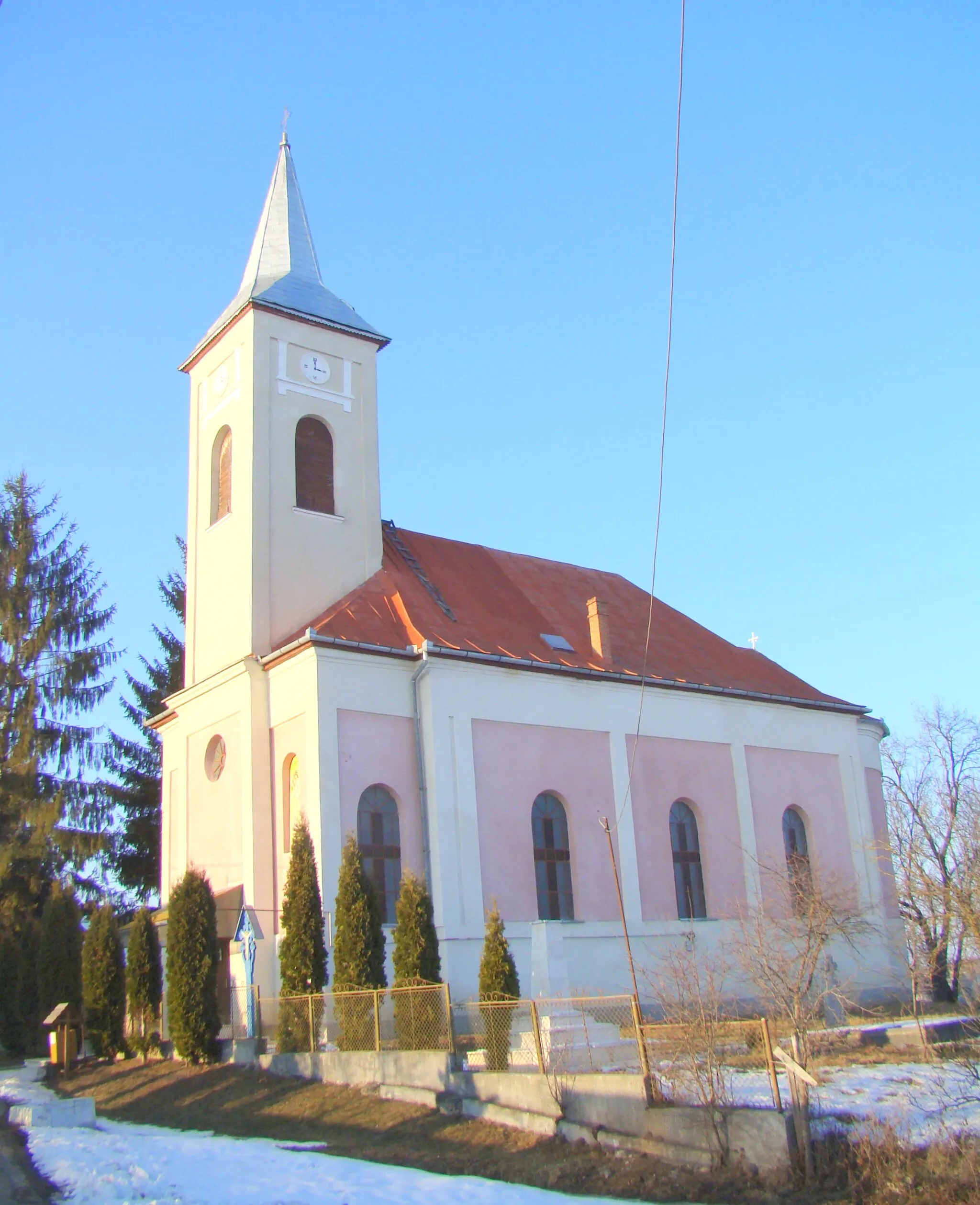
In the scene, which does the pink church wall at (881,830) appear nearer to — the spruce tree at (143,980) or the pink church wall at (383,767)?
the pink church wall at (383,767)

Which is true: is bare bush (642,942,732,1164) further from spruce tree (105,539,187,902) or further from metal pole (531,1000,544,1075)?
spruce tree (105,539,187,902)

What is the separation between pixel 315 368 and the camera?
82.6ft

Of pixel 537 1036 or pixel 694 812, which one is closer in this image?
pixel 537 1036

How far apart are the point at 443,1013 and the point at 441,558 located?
44.9 feet

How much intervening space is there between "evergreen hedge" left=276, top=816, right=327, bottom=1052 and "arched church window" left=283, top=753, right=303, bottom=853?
2.05 m

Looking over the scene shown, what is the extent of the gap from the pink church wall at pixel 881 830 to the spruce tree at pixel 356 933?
14.1m

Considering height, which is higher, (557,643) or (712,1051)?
(557,643)

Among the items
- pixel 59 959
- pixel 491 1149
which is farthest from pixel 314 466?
pixel 491 1149

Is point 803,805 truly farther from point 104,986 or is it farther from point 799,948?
point 104,986

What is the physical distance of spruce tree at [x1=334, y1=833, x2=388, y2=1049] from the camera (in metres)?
17.1

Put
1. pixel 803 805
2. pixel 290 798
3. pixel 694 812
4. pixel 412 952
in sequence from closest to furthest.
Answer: pixel 412 952, pixel 290 798, pixel 694 812, pixel 803 805

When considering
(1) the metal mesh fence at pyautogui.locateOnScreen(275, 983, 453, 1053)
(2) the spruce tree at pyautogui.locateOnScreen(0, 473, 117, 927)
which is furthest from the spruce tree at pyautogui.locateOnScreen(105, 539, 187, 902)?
(1) the metal mesh fence at pyautogui.locateOnScreen(275, 983, 453, 1053)

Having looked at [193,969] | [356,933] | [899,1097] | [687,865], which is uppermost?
[687,865]

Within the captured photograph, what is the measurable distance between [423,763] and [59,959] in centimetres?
893
